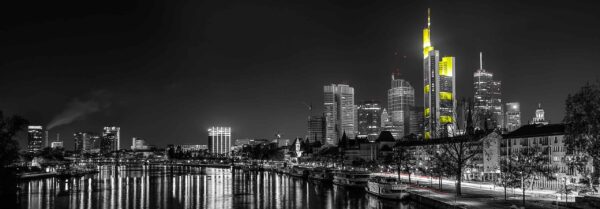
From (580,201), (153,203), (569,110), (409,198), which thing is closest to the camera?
(569,110)

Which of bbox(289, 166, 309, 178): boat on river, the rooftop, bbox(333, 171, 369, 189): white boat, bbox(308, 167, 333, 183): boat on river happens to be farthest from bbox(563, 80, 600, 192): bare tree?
bbox(289, 166, 309, 178): boat on river

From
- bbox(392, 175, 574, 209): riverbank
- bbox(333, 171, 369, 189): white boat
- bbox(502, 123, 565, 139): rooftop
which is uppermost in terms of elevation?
bbox(502, 123, 565, 139): rooftop

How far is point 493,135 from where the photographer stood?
95.6 m

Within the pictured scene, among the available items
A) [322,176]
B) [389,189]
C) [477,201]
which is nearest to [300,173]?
[322,176]

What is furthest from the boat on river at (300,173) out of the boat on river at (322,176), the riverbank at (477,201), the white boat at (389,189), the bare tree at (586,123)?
the bare tree at (586,123)

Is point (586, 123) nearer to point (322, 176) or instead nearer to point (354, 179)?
point (354, 179)

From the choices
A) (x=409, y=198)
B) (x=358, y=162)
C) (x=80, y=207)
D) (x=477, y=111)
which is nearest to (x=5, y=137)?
(x=80, y=207)

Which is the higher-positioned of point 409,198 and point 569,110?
point 569,110

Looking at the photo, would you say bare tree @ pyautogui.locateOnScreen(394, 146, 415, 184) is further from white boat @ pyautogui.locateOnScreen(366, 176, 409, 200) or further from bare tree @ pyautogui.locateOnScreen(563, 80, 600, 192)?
bare tree @ pyautogui.locateOnScreen(563, 80, 600, 192)

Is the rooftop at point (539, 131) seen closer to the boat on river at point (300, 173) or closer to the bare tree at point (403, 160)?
the bare tree at point (403, 160)

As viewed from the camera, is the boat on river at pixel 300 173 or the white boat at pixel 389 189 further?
the boat on river at pixel 300 173

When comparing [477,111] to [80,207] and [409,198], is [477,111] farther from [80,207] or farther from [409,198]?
[80,207]

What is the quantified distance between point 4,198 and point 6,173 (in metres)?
5.70

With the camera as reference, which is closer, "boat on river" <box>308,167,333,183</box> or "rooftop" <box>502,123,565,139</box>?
"rooftop" <box>502,123,565,139</box>
